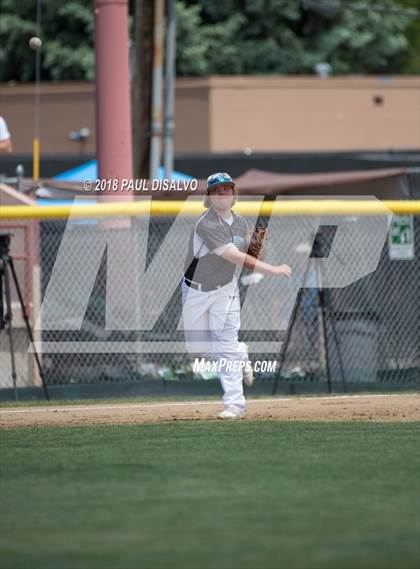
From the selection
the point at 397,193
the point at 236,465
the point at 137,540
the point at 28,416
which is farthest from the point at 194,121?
the point at 137,540

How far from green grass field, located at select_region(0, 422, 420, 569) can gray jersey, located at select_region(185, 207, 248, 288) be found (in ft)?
4.69

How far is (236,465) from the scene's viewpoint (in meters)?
8.88

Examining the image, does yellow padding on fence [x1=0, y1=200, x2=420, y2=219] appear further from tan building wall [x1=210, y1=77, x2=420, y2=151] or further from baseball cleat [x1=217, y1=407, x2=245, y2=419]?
tan building wall [x1=210, y1=77, x2=420, y2=151]

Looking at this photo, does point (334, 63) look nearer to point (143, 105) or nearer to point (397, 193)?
point (143, 105)

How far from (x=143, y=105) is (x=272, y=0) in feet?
68.1

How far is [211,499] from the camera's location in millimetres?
7738

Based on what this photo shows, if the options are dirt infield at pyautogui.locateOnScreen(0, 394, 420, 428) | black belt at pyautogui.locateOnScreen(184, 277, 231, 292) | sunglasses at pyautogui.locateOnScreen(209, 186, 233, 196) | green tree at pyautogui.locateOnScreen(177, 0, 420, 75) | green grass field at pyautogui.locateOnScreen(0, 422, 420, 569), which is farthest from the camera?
green tree at pyautogui.locateOnScreen(177, 0, 420, 75)

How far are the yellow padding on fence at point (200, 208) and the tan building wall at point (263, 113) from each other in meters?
18.7

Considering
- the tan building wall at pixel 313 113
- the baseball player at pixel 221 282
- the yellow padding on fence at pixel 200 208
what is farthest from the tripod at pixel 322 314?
the tan building wall at pixel 313 113

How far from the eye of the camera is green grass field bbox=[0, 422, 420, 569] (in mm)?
6562

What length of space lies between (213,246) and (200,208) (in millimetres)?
3335

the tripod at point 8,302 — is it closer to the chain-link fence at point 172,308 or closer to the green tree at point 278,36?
the chain-link fence at point 172,308

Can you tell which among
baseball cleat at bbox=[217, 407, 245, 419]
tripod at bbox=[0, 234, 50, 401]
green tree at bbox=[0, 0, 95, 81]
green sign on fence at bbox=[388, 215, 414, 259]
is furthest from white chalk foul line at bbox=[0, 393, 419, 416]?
green tree at bbox=[0, 0, 95, 81]

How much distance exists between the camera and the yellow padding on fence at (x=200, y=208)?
14523mm
